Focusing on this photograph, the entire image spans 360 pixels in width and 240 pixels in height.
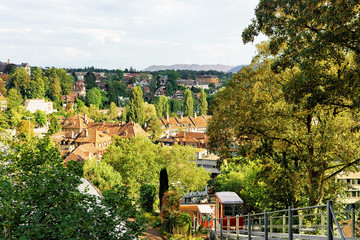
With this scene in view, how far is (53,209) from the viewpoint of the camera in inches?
245

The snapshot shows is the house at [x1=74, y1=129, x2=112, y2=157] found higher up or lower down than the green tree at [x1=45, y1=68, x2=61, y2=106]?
lower down

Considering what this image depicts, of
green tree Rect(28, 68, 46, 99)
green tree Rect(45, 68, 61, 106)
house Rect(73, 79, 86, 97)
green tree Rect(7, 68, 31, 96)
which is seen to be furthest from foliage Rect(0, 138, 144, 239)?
house Rect(73, 79, 86, 97)

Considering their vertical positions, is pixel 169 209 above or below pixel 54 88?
below

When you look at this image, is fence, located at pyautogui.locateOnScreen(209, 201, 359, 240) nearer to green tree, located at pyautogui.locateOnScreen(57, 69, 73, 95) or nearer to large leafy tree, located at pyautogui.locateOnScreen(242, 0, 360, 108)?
large leafy tree, located at pyautogui.locateOnScreen(242, 0, 360, 108)

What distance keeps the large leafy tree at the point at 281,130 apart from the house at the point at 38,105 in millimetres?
107299

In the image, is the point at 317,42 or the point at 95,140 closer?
the point at 317,42

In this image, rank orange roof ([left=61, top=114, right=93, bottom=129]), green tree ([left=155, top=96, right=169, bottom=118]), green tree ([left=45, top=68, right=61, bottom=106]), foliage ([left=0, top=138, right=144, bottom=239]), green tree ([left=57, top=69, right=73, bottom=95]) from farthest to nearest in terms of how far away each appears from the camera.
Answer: green tree ([left=57, top=69, right=73, bottom=95])
green tree ([left=45, top=68, right=61, bottom=106])
green tree ([left=155, top=96, right=169, bottom=118])
orange roof ([left=61, top=114, right=93, bottom=129])
foliage ([left=0, top=138, right=144, bottom=239])

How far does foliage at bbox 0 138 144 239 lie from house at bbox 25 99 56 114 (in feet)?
366

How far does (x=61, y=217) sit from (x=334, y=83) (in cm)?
769

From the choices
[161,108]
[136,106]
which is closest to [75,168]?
[136,106]

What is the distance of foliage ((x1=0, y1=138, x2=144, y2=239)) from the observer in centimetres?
568

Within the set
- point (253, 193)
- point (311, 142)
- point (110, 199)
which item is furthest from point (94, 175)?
point (110, 199)

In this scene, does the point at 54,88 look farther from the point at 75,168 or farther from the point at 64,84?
the point at 75,168

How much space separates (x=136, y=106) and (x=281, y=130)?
71.0 m
